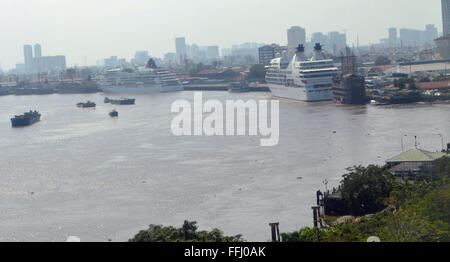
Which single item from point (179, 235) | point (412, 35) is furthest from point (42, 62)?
point (179, 235)

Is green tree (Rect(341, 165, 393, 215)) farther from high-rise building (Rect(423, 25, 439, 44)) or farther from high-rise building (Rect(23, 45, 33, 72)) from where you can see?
high-rise building (Rect(23, 45, 33, 72))

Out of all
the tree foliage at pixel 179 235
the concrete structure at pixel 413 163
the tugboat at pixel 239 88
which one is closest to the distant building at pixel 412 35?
the tugboat at pixel 239 88

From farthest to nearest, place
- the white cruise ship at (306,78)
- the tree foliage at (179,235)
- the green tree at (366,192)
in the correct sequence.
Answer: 1. the white cruise ship at (306,78)
2. the green tree at (366,192)
3. the tree foliage at (179,235)

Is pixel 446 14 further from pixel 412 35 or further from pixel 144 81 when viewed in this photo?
pixel 412 35

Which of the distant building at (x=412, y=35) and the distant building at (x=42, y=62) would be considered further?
the distant building at (x=42, y=62)

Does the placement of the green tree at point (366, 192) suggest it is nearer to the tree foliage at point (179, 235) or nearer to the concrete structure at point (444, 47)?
the tree foliage at point (179, 235)

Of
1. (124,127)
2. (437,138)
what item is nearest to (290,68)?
(124,127)
